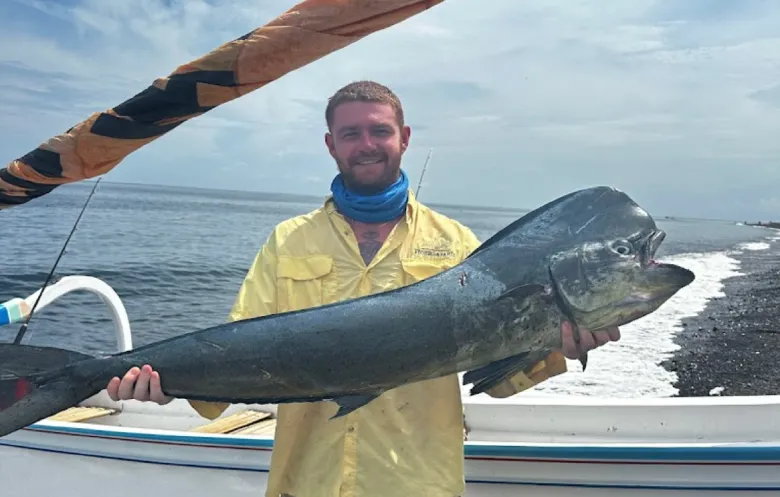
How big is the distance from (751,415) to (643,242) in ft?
7.59

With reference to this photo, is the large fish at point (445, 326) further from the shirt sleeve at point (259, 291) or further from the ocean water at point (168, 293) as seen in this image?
the ocean water at point (168, 293)

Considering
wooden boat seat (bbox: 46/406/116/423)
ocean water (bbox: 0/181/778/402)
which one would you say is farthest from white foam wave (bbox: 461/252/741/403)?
wooden boat seat (bbox: 46/406/116/423)

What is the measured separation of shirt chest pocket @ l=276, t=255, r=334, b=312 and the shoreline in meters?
8.32

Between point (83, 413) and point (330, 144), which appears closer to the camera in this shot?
point (330, 144)

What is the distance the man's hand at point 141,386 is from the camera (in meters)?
2.28

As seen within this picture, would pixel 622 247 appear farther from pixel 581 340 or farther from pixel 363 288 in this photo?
pixel 363 288

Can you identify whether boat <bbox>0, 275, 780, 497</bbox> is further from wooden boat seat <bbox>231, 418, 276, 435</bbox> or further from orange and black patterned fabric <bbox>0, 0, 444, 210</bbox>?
orange and black patterned fabric <bbox>0, 0, 444, 210</bbox>

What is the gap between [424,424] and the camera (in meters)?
2.49

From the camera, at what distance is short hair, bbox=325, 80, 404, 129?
105 inches

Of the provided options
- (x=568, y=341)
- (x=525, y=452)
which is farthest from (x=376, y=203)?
(x=525, y=452)

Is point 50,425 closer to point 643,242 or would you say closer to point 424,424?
point 424,424

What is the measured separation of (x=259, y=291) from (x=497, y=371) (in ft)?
3.39

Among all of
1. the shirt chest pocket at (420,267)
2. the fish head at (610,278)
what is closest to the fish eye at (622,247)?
the fish head at (610,278)

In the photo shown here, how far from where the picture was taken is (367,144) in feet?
8.67
